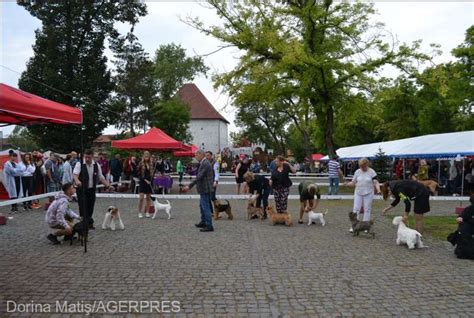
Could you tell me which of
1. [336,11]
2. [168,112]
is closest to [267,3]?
[336,11]

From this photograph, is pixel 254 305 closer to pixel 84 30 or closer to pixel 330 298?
pixel 330 298

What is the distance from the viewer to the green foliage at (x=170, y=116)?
5012 centimetres

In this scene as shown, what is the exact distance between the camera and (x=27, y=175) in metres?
14.2

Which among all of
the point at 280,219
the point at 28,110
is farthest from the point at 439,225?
the point at 28,110

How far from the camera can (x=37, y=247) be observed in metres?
8.27

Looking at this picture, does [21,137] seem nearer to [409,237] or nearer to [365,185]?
[365,185]

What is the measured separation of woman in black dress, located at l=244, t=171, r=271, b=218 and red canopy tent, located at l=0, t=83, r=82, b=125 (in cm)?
568

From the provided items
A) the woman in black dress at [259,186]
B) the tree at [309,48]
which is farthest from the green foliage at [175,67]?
the woman in black dress at [259,186]

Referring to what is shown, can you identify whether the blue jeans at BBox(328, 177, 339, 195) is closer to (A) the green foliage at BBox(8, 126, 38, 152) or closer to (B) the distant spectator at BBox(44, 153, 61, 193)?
(B) the distant spectator at BBox(44, 153, 61, 193)

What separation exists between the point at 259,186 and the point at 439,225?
4.79 metres

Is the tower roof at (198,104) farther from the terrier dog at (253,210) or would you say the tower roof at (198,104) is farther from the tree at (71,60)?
the terrier dog at (253,210)

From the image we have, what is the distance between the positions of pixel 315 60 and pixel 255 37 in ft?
11.6

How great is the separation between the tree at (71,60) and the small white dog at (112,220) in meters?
22.9

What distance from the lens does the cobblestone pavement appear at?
520 centimetres
